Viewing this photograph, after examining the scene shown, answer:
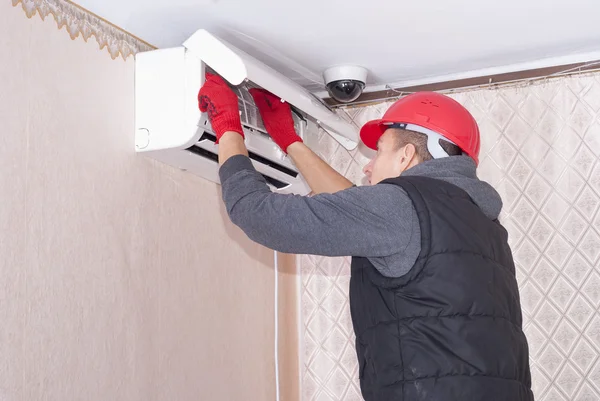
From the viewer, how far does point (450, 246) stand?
61.2 inches

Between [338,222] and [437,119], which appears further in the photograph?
[437,119]

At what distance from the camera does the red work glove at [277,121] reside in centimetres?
219

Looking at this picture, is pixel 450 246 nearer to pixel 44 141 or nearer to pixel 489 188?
pixel 489 188

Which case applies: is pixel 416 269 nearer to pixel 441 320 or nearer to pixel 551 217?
pixel 441 320

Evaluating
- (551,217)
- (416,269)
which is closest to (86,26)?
(416,269)

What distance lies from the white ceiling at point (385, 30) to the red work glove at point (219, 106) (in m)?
0.21

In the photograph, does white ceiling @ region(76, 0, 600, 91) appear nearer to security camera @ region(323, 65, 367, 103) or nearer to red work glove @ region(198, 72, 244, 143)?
security camera @ region(323, 65, 367, 103)

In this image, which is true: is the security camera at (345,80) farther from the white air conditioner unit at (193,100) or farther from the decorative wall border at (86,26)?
the decorative wall border at (86,26)

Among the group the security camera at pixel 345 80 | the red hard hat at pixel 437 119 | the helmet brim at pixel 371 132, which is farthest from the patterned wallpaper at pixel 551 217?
the red hard hat at pixel 437 119

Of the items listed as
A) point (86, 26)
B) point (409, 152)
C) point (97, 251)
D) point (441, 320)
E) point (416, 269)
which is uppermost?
point (86, 26)

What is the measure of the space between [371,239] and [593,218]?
117 centimetres

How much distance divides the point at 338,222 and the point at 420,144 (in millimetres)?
415

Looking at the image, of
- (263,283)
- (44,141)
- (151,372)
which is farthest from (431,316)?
(263,283)

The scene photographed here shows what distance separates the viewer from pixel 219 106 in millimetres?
1805
